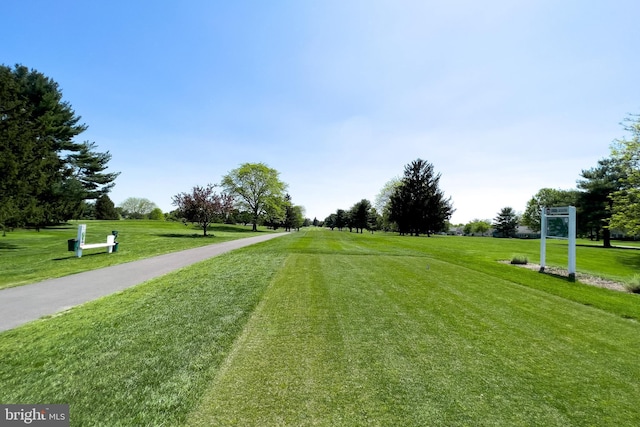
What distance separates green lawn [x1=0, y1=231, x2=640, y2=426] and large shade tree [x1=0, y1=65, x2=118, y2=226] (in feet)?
53.6

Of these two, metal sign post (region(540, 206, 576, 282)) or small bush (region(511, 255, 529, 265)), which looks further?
small bush (region(511, 255, 529, 265))

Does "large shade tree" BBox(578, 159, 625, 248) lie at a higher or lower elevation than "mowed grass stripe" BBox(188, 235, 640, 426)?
higher

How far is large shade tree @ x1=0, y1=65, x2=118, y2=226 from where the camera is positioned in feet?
54.5

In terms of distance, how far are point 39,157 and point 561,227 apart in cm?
3103

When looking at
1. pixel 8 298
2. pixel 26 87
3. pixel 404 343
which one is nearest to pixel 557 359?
pixel 404 343

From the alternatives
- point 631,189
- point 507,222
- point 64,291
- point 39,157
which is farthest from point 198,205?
point 507,222

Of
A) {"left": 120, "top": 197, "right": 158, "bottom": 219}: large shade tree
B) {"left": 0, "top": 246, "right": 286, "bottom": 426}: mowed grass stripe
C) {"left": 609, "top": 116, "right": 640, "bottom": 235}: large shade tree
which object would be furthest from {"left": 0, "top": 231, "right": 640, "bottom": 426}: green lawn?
{"left": 120, "top": 197, "right": 158, "bottom": 219}: large shade tree

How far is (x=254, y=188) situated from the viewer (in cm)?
5884

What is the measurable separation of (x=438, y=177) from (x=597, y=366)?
2286 inches

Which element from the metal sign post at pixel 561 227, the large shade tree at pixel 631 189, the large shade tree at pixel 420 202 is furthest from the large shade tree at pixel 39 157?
the large shade tree at pixel 420 202

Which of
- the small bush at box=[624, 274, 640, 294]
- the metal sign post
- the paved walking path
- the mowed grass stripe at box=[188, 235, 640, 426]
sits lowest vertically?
the paved walking path

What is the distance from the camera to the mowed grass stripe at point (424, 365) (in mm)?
2785

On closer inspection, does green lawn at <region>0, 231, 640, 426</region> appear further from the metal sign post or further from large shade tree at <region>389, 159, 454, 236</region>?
large shade tree at <region>389, 159, 454, 236</region>

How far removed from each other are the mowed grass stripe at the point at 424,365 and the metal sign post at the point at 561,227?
204 inches
